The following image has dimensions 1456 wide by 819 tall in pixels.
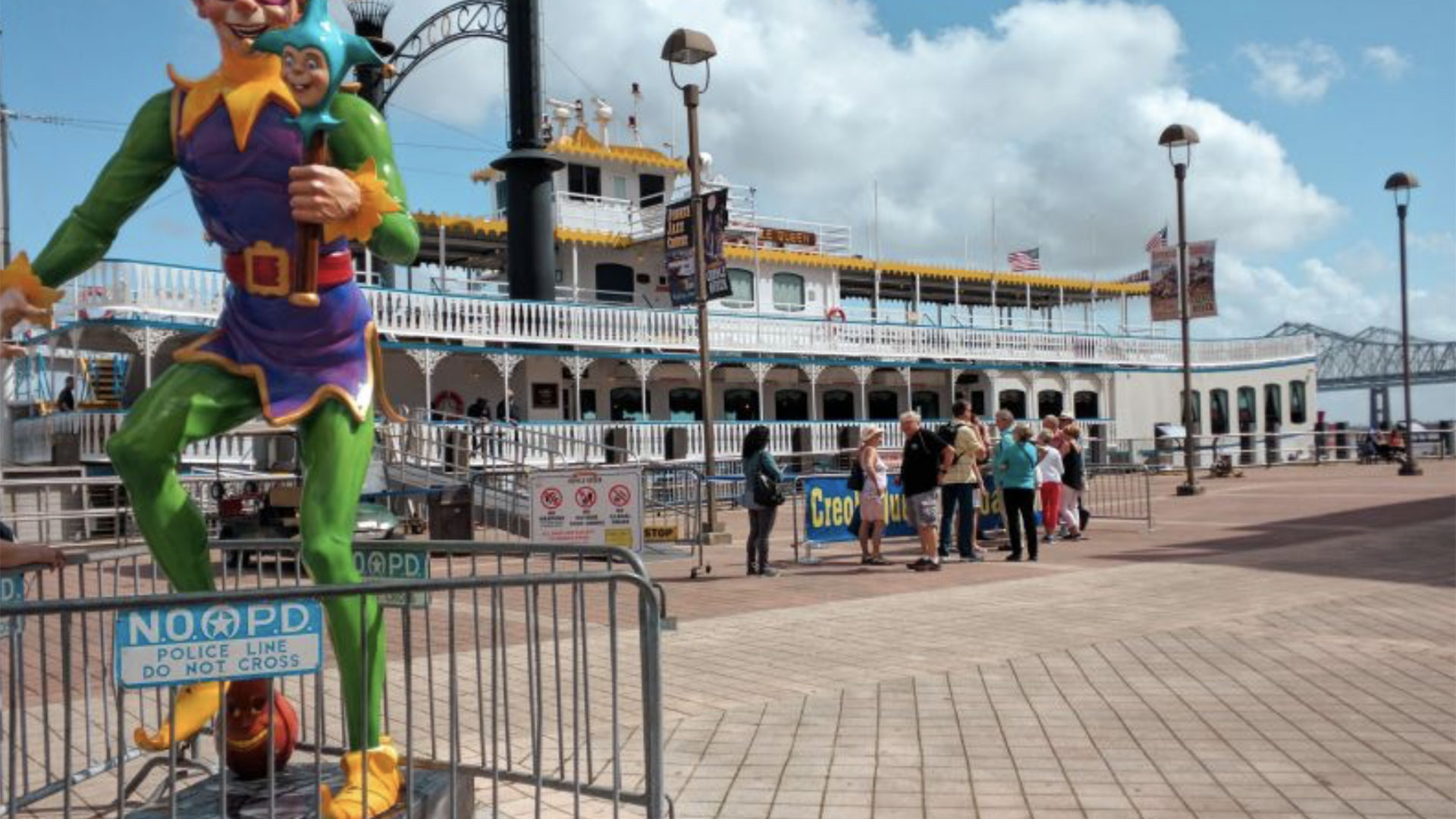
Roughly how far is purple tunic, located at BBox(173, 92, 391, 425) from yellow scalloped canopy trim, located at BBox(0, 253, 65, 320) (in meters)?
0.49

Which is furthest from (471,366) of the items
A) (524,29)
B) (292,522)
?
(292,522)

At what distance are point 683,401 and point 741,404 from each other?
6.48 ft

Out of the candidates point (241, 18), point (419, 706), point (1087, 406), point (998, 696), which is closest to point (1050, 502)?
point (998, 696)

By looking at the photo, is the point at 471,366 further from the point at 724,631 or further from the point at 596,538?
the point at 724,631

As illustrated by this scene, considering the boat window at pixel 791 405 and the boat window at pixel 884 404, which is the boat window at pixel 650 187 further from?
the boat window at pixel 884 404

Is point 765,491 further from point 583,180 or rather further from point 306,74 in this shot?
point 583,180

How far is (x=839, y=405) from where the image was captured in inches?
1248

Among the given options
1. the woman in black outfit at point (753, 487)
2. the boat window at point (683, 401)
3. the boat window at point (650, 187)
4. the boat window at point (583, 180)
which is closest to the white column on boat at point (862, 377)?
the boat window at point (683, 401)

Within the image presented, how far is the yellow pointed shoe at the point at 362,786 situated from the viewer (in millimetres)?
3352

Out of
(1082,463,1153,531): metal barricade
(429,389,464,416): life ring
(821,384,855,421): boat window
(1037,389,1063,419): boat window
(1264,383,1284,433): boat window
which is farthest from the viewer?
(1264,383,1284,433): boat window

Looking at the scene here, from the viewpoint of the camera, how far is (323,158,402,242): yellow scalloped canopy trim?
142 inches

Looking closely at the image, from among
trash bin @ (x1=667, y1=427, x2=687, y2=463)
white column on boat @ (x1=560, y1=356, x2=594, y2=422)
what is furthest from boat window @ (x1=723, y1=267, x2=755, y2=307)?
white column on boat @ (x1=560, y1=356, x2=594, y2=422)

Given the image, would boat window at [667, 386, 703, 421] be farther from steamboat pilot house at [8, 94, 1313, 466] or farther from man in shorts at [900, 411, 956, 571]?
man in shorts at [900, 411, 956, 571]

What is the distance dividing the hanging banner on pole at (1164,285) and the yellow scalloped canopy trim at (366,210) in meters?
22.9
